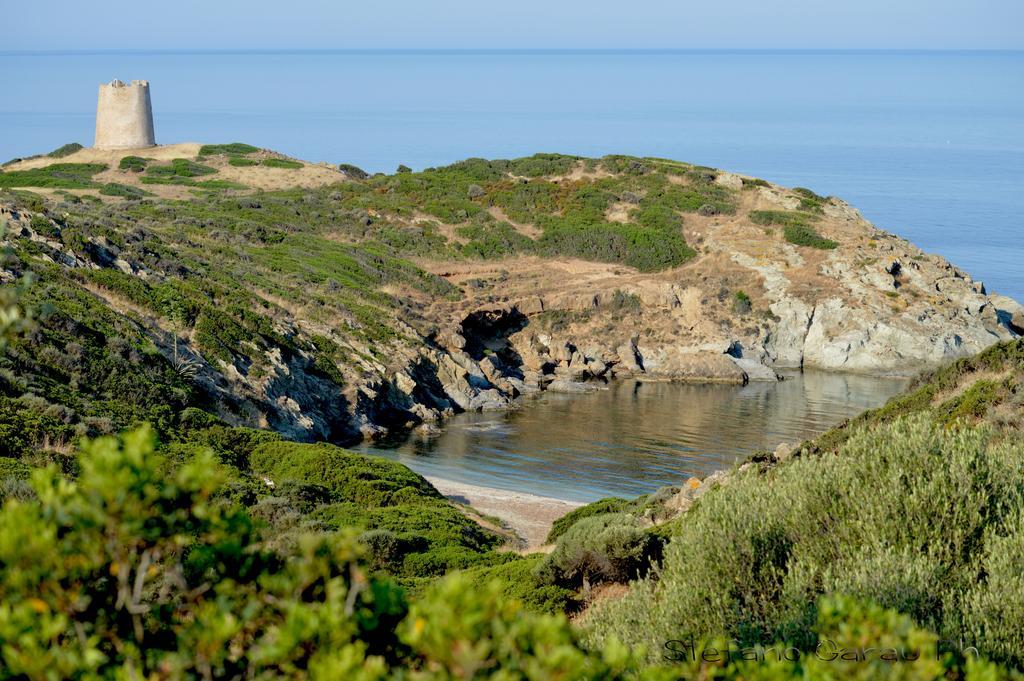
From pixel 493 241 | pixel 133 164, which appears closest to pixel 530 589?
pixel 493 241

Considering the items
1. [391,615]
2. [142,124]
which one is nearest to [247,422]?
[391,615]

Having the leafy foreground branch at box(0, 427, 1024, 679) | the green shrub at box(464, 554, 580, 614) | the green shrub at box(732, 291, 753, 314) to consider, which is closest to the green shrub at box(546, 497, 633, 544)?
the green shrub at box(464, 554, 580, 614)

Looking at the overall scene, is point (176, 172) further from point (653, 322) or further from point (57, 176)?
point (653, 322)

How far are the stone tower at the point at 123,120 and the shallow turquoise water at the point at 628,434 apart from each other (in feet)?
148

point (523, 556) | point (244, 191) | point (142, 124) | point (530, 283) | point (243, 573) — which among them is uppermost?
point (142, 124)

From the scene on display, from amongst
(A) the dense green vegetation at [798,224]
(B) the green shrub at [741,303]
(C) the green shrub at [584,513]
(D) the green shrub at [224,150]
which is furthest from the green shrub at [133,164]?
(C) the green shrub at [584,513]

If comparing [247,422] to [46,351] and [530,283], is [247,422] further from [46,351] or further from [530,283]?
[530,283]

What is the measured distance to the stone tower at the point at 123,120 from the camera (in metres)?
77.5

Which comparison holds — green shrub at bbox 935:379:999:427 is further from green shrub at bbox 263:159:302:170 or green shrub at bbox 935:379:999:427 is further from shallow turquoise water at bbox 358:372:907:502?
green shrub at bbox 263:159:302:170

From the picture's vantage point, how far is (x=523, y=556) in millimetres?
23609

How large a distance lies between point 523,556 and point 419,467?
13943 millimetres

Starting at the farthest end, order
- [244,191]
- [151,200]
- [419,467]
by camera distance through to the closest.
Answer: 1. [244,191]
2. [151,200]
3. [419,467]

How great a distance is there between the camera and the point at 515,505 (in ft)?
105

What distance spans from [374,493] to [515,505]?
5.34 metres
